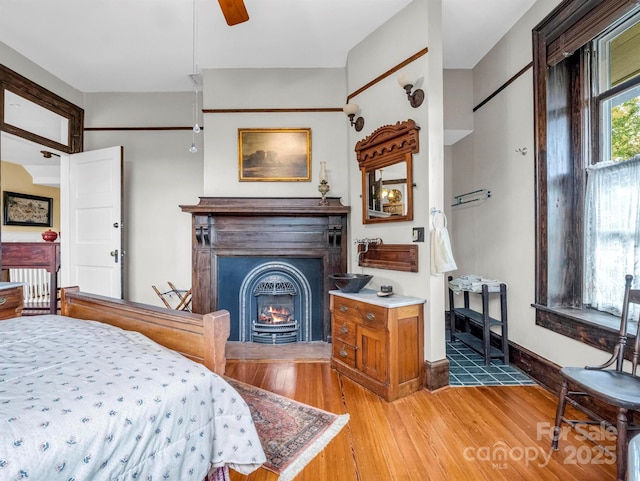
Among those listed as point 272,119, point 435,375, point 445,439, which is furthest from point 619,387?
point 272,119

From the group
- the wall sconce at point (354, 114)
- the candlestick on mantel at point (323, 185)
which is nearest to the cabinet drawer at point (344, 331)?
the candlestick on mantel at point (323, 185)

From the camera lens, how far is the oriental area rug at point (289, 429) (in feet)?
5.10

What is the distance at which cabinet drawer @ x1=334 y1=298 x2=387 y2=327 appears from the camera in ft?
7.27

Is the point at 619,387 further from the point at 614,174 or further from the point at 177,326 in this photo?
the point at 177,326

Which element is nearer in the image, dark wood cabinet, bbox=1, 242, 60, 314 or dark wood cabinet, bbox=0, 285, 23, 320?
dark wood cabinet, bbox=0, 285, 23, 320

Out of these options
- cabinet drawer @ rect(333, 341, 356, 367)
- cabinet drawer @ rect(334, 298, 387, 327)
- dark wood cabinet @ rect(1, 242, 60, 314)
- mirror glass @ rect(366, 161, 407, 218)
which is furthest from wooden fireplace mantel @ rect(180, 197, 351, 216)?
dark wood cabinet @ rect(1, 242, 60, 314)

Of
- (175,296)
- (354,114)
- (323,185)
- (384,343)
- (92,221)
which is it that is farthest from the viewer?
(175,296)

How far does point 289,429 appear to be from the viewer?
5.97ft

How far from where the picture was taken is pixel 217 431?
1.14m

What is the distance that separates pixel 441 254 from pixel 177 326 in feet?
6.02

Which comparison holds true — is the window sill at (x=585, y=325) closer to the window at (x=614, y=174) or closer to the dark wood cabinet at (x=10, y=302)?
the window at (x=614, y=174)

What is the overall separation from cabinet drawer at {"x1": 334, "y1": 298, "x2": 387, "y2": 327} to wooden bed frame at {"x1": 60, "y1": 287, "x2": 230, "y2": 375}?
4.00 ft

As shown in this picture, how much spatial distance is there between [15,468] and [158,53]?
3.59 metres

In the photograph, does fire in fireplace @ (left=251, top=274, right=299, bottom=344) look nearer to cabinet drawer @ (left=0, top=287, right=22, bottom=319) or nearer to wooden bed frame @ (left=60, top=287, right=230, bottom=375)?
wooden bed frame @ (left=60, top=287, right=230, bottom=375)
